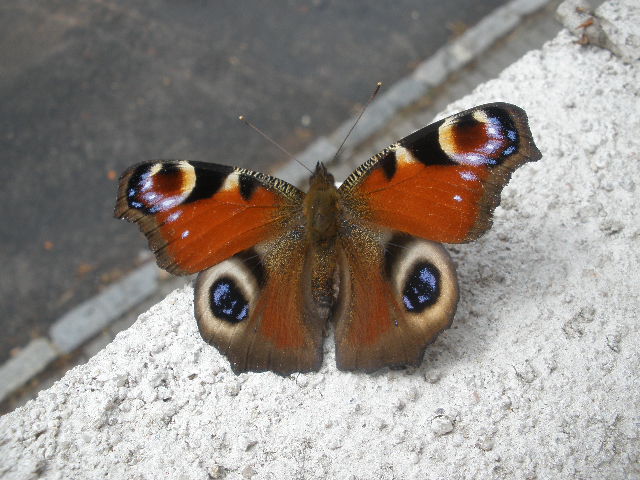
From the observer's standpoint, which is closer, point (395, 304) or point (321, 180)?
point (395, 304)

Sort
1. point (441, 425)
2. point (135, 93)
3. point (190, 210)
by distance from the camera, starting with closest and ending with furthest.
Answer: point (441, 425) → point (190, 210) → point (135, 93)

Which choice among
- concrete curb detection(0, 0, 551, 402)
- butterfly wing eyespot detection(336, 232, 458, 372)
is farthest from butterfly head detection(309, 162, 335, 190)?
concrete curb detection(0, 0, 551, 402)

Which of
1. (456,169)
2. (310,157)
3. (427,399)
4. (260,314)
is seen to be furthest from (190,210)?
(310,157)

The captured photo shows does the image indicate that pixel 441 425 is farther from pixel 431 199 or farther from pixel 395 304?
pixel 431 199

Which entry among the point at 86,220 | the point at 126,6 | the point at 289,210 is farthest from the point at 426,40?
the point at 289,210

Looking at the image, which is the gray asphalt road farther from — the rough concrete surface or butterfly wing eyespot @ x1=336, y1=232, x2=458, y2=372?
butterfly wing eyespot @ x1=336, y1=232, x2=458, y2=372
